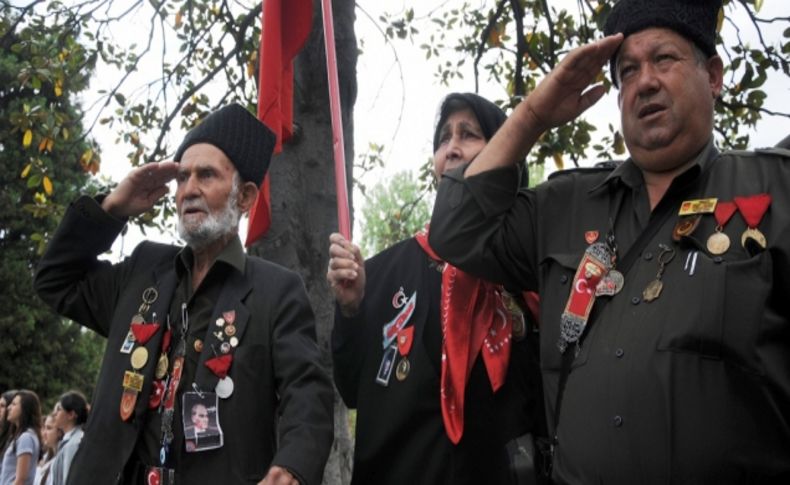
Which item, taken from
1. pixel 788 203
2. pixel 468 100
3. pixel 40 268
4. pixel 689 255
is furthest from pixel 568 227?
pixel 40 268

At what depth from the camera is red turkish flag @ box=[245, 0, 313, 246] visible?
13.5 feet

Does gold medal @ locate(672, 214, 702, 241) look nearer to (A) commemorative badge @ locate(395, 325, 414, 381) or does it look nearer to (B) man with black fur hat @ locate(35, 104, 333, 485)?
(A) commemorative badge @ locate(395, 325, 414, 381)

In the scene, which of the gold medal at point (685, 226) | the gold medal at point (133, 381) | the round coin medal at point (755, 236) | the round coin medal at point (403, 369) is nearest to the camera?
the round coin medal at point (755, 236)

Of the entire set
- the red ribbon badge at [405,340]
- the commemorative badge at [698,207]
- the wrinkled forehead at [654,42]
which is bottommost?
the red ribbon badge at [405,340]

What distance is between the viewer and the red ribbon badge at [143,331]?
324 centimetres

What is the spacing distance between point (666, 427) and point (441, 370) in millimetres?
1174

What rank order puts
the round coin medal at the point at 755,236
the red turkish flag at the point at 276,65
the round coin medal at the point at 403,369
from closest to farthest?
the round coin medal at the point at 755,236
the round coin medal at the point at 403,369
the red turkish flag at the point at 276,65

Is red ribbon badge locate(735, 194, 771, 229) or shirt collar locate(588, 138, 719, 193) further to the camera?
shirt collar locate(588, 138, 719, 193)

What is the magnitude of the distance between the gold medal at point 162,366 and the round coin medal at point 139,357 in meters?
0.05

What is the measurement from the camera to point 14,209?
21.4 meters

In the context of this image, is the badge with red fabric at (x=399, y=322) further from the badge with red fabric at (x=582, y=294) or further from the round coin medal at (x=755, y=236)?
the round coin medal at (x=755, y=236)

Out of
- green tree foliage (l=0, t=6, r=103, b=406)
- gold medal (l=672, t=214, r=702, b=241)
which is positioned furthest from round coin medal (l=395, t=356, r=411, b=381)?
green tree foliage (l=0, t=6, r=103, b=406)

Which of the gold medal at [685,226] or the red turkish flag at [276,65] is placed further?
the red turkish flag at [276,65]

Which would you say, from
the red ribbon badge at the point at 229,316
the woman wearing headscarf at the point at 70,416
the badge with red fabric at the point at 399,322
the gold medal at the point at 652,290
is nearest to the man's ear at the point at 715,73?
the gold medal at the point at 652,290
